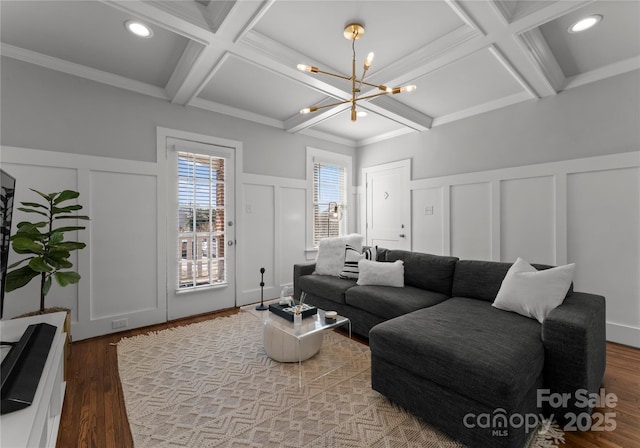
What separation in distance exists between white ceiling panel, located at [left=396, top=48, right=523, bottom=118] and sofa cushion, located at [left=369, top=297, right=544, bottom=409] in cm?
219

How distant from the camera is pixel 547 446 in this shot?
1.54 metres

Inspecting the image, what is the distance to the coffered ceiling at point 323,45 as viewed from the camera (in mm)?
2027

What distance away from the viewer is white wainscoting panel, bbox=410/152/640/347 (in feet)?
9.07

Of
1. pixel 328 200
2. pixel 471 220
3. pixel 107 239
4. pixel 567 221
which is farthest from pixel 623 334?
pixel 107 239

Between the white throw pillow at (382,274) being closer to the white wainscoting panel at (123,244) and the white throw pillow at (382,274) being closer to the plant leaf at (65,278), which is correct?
the white wainscoting panel at (123,244)

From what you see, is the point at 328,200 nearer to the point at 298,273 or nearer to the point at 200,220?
the point at 298,273

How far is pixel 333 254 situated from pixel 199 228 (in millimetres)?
1734

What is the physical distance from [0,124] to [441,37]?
3839mm

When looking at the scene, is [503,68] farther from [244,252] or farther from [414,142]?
[244,252]

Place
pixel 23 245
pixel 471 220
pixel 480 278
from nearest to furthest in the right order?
pixel 23 245, pixel 480 278, pixel 471 220

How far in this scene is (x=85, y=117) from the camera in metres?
2.90

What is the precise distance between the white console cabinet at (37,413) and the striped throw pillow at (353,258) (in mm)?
2581

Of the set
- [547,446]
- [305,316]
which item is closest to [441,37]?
[305,316]

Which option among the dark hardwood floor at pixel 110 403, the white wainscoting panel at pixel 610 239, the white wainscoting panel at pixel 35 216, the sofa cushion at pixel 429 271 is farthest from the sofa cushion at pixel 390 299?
the white wainscoting panel at pixel 35 216
